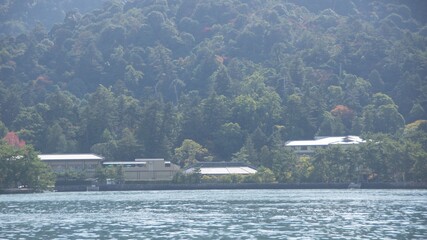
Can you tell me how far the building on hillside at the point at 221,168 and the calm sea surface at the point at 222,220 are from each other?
3501cm

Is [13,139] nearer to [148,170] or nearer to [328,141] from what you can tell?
[148,170]

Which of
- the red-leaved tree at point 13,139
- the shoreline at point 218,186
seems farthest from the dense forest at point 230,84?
the shoreline at point 218,186

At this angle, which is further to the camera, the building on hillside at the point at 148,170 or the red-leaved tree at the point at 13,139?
the red-leaved tree at the point at 13,139

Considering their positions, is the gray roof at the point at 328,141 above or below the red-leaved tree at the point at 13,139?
below

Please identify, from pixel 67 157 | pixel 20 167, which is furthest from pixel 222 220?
pixel 67 157

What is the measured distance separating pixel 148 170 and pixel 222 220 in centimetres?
5641

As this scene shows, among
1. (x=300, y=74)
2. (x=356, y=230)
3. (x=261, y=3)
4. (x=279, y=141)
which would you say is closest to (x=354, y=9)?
(x=261, y=3)

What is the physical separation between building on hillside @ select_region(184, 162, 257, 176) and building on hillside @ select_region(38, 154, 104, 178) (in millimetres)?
10770

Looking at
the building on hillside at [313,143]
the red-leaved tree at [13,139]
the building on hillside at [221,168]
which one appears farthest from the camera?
the red-leaved tree at [13,139]

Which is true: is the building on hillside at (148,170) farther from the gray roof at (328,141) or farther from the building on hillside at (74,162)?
the gray roof at (328,141)

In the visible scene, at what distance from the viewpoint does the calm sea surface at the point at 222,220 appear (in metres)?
35.9

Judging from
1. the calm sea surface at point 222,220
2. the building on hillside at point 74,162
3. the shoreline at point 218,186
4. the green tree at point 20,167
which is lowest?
the calm sea surface at point 222,220

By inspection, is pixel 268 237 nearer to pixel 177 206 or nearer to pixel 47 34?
pixel 177 206

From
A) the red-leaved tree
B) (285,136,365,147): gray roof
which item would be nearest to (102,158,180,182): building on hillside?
the red-leaved tree
